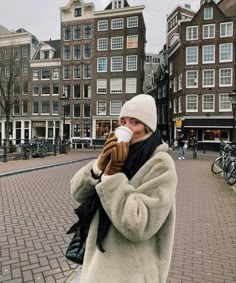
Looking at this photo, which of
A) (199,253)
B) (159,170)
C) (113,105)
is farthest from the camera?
(113,105)

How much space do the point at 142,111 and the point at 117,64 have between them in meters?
40.4

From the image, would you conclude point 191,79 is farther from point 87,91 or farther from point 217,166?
point 217,166

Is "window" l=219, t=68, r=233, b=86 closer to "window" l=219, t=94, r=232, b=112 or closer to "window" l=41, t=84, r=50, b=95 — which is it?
"window" l=219, t=94, r=232, b=112

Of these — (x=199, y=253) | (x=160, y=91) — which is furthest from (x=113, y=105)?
(x=199, y=253)

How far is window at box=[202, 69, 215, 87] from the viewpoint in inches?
1330

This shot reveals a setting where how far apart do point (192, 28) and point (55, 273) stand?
36232mm

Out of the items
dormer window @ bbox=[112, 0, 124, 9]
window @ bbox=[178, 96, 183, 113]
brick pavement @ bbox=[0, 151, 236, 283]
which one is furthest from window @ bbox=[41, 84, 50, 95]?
brick pavement @ bbox=[0, 151, 236, 283]

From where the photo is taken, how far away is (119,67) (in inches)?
1594

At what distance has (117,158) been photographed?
4.66 feet

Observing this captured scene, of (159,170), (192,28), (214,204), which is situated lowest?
(214,204)

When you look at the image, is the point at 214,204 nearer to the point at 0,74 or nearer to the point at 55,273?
the point at 55,273

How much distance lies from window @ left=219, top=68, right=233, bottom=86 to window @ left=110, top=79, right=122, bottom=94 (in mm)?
13455

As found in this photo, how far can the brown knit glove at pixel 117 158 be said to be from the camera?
1.41 meters

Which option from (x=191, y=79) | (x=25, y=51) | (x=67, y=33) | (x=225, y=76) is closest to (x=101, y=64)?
(x=67, y=33)
